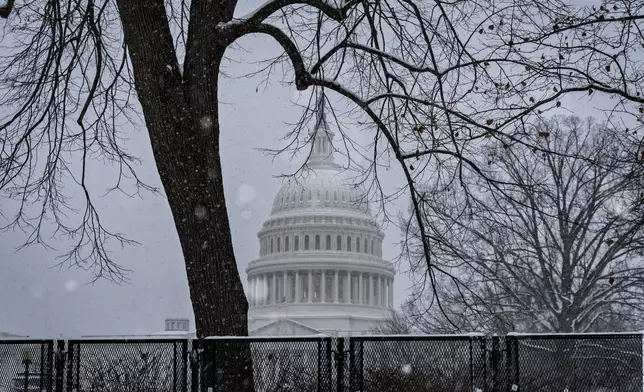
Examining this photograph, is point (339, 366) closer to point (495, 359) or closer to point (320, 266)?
point (495, 359)

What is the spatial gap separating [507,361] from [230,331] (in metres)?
2.89

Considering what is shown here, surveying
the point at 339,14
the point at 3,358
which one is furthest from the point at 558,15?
the point at 3,358

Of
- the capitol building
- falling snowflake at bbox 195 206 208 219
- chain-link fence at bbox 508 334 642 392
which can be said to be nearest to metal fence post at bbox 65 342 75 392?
falling snowflake at bbox 195 206 208 219

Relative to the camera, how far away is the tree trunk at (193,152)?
9664mm

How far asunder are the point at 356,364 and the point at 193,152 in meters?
2.85

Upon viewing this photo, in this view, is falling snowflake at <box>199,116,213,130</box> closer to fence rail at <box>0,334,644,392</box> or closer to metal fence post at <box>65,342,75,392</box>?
fence rail at <box>0,334,644,392</box>

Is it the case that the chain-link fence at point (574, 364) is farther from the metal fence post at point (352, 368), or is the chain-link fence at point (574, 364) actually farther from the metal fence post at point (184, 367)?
the metal fence post at point (184, 367)

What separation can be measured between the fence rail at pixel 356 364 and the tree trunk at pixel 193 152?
1.43 ft

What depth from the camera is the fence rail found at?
29.9 feet

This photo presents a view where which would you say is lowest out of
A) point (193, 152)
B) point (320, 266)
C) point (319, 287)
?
point (193, 152)

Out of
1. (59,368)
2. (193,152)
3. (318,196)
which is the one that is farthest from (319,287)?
(193,152)

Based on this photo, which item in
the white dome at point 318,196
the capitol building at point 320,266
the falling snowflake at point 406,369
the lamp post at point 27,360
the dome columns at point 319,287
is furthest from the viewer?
the white dome at point 318,196

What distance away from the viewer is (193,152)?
9.82 metres

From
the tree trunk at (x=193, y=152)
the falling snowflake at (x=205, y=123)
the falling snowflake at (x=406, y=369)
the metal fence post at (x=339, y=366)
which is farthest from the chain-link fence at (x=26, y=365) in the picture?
the falling snowflake at (x=406, y=369)
